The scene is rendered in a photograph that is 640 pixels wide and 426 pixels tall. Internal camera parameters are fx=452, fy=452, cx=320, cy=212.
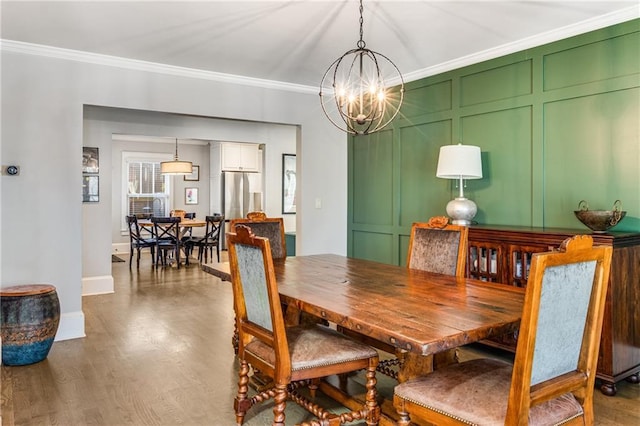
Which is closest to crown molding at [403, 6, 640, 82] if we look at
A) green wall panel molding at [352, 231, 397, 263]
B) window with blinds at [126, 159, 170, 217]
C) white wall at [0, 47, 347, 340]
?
green wall panel molding at [352, 231, 397, 263]

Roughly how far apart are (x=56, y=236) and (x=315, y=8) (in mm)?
2726

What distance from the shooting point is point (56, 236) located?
370cm

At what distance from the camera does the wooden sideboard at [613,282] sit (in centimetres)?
266

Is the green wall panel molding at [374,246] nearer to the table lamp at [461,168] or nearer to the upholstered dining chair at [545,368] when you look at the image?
the table lamp at [461,168]

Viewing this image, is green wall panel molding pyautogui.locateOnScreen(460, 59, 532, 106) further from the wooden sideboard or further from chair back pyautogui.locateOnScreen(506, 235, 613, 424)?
chair back pyautogui.locateOnScreen(506, 235, 613, 424)

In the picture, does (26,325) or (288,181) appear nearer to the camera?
(26,325)

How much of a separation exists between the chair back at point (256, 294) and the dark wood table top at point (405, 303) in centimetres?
12

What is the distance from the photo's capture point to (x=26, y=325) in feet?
10.3

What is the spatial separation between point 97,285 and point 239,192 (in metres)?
4.30

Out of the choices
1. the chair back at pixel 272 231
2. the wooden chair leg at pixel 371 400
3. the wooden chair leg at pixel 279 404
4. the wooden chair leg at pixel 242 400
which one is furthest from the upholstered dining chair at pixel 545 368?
the chair back at pixel 272 231

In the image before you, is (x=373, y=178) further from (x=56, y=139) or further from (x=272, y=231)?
(x=56, y=139)

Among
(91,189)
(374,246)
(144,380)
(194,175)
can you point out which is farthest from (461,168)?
(194,175)

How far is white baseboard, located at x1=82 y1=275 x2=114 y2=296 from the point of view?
5.47 m

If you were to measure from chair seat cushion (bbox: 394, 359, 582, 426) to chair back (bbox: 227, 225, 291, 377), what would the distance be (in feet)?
1.80
